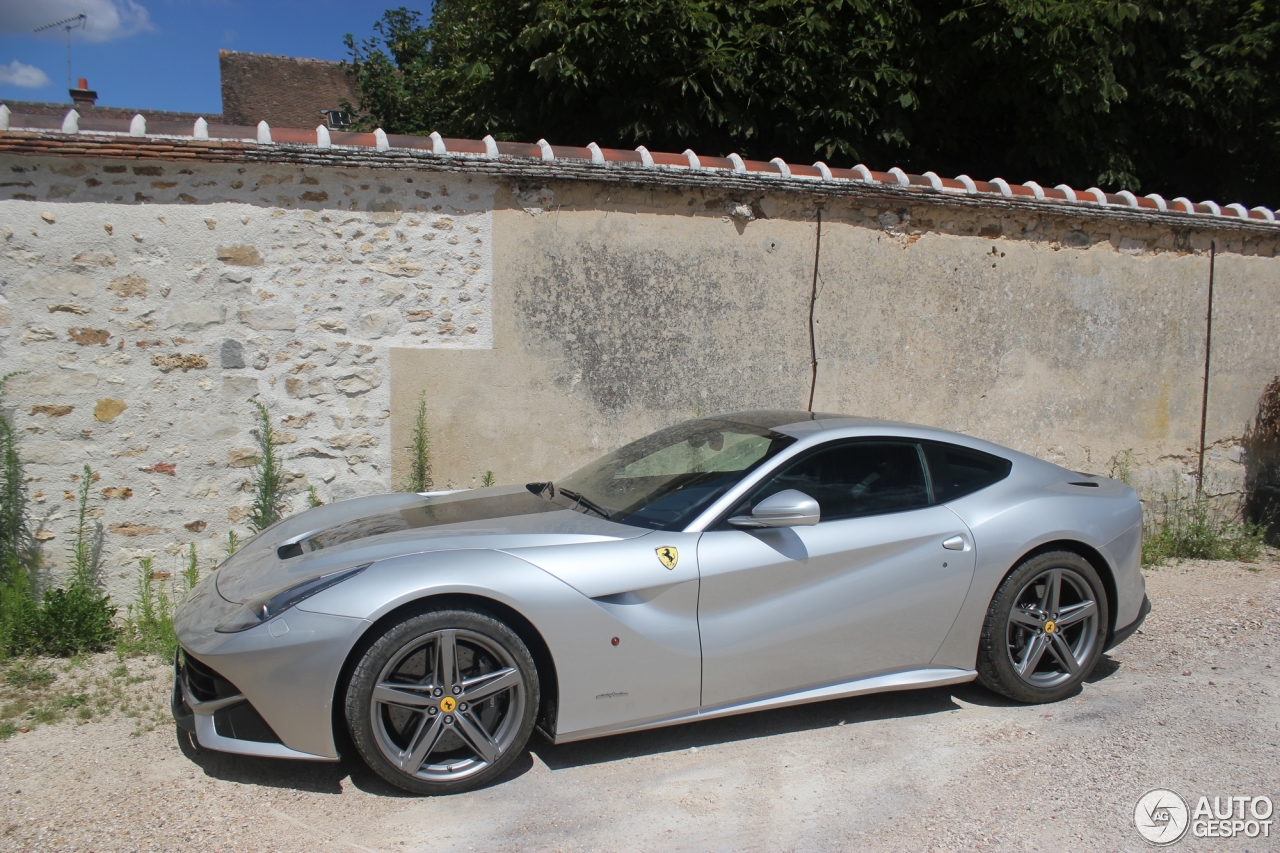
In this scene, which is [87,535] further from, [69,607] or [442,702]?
[442,702]

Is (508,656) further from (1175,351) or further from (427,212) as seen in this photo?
(1175,351)

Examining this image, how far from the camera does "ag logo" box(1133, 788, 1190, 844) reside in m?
3.04

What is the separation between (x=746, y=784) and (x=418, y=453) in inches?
128

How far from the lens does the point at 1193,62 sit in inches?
366

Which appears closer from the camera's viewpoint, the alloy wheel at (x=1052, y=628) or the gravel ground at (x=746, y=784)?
the gravel ground at (x=746, y=784)

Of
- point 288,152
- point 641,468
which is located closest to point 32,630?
point 288,152

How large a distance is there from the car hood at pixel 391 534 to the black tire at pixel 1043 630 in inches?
67.8

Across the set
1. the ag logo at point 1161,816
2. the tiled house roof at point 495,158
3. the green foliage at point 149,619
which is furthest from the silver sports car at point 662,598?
the tiled house roof at point 495,158

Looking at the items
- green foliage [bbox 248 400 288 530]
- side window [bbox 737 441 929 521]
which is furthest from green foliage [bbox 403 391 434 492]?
side window [bbox 737 441 929 521]

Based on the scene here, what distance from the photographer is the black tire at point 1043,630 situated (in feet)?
13.1

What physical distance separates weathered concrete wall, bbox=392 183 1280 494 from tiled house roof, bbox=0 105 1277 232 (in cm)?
17

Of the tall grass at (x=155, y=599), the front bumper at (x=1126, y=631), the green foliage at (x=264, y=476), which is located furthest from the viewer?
the green foliage at (x=264, y=476)

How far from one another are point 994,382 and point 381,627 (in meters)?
5.80

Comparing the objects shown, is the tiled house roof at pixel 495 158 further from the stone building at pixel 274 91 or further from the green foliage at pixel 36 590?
the stone building at pixel 274 91
